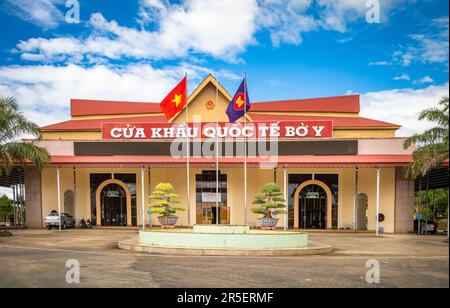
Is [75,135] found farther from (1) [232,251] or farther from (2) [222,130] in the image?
(1) [232,251]

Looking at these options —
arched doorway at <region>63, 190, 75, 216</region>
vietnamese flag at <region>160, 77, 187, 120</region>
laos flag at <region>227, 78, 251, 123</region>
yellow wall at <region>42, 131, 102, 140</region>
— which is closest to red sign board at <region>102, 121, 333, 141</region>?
yellow wall at <region>42, 131, 102, 140</region>

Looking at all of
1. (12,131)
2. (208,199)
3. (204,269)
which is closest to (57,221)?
(12,131)

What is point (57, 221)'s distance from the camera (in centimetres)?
2711

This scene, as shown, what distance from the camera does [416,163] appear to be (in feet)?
72.4

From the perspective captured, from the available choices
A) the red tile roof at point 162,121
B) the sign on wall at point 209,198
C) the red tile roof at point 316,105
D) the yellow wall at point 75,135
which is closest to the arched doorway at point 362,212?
the red tile roof at point 162,121

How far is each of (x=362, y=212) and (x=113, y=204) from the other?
66.5ft

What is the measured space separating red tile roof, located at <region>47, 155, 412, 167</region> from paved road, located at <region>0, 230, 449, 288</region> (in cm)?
962

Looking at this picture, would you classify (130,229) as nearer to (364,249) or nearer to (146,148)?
(146,148)

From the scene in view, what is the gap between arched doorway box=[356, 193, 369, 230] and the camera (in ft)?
93.0
